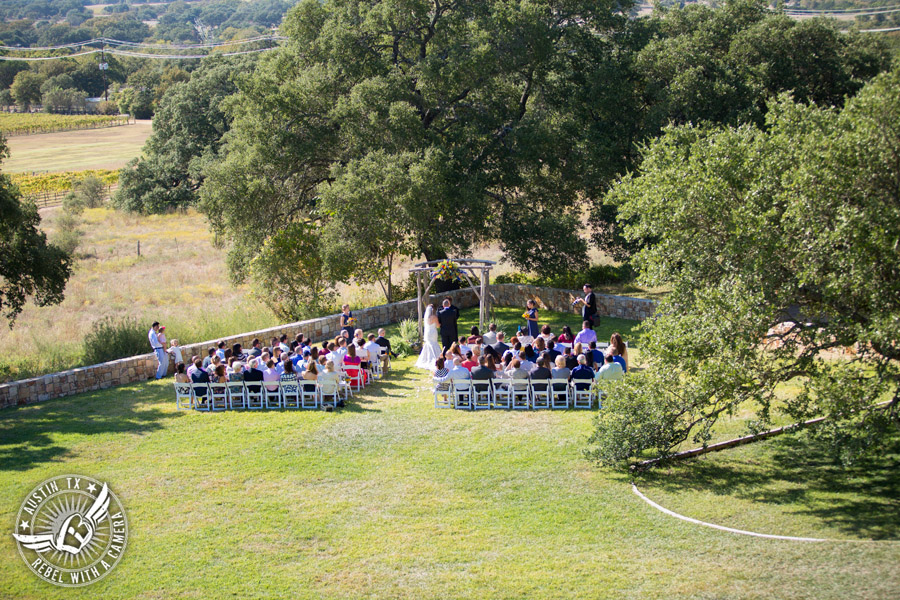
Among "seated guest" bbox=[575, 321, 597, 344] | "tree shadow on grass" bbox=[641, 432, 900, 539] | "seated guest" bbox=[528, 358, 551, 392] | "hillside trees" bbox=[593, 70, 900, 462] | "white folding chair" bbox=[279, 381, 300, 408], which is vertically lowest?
"tree shadow on grass" bbox=[641, 432, 900, 539]

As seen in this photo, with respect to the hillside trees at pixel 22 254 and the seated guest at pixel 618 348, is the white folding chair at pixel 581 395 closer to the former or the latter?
the seated guest at pixel 618 348

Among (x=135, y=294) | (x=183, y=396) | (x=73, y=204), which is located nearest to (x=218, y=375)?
(x=183, y=396)

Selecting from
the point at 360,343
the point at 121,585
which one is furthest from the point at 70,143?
the point at 121,585

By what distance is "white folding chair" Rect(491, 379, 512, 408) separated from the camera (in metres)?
14.2

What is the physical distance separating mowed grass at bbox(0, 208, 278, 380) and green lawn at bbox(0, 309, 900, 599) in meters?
6.13

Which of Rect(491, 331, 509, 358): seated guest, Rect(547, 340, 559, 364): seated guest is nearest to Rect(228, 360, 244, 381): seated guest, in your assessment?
Rect(491, 331, 509, 358): seated guest

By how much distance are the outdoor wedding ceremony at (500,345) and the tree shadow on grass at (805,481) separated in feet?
0.21

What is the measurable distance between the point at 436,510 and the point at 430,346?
7.30 metres

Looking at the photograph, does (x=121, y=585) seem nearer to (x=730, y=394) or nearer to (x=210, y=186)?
(x=730, y=394)

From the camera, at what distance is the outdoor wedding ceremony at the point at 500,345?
8.41 metres

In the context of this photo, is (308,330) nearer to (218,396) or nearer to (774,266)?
(218,396)

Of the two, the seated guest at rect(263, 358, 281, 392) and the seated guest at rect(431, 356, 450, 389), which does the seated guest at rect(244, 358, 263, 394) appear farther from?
the seated guest at rect(431, 356, 450, 389)

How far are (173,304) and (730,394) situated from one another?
75.4 feet

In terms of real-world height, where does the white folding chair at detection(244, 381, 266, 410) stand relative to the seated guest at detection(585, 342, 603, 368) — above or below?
below
